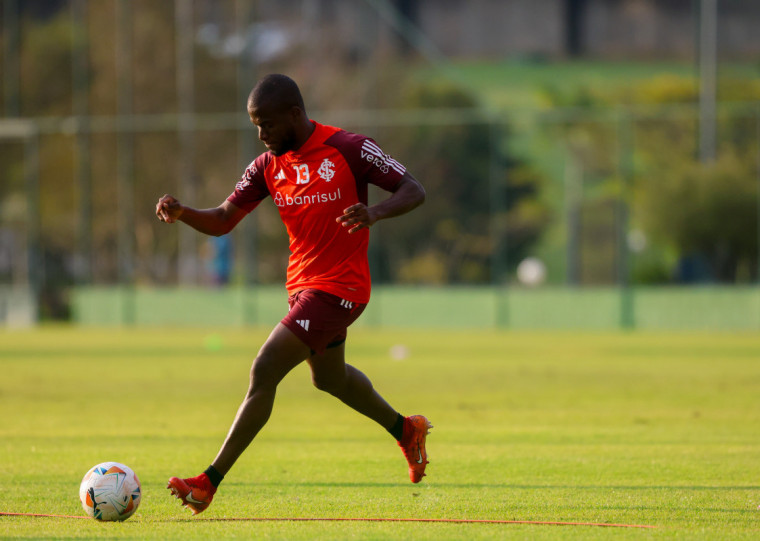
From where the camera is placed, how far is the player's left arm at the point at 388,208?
7.27 meters

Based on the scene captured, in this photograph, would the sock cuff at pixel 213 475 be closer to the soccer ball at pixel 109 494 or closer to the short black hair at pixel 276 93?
the soccer ball at pixel 109 494

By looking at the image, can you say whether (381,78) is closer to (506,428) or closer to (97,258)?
(97,258)

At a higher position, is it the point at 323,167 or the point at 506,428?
the point at 323,167

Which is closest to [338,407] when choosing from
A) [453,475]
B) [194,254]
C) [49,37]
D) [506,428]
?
[506,428]

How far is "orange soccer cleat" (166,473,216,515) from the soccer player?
104 millimetres

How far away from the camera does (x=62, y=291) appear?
36.4 metres

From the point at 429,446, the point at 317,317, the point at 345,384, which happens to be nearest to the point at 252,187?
the point at 317,317

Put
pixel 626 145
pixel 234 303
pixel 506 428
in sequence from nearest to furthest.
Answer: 1. pixel 506 428
2. pixel 626 145
3. pixel 234 303

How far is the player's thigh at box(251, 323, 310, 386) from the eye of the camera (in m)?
7.60

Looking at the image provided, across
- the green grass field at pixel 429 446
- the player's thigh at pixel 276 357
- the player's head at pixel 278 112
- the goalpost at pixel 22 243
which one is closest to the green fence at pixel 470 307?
the goalpost at pixel 22 243

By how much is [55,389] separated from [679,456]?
31.6 ft

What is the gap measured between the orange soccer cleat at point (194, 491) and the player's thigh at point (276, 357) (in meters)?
0.65

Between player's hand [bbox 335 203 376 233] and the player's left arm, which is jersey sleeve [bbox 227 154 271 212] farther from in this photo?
player's hand [bbox 335 203 376 233]

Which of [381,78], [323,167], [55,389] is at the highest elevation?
[381,78]
